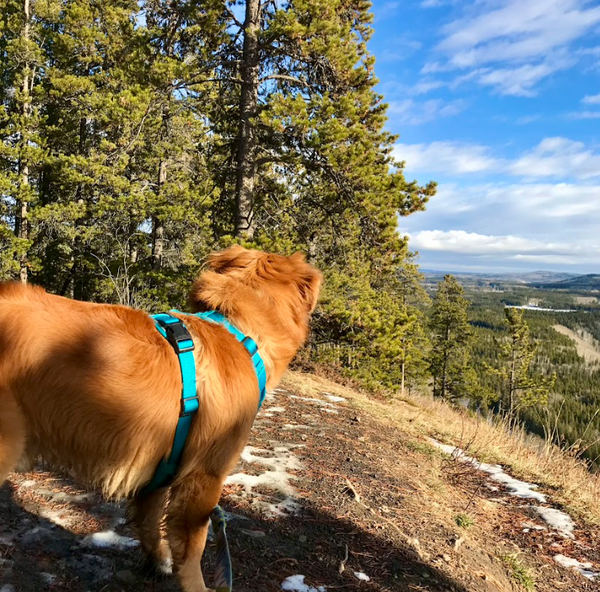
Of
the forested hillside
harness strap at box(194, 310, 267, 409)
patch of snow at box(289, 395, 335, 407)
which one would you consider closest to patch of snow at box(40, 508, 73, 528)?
harness strap at box(194, 310, 267, 409)

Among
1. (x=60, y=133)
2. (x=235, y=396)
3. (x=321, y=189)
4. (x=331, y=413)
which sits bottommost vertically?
(x=331, y=413)

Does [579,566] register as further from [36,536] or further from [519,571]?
[36,536]

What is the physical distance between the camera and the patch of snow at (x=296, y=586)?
2.45m

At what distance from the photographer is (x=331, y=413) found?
6.32 metres

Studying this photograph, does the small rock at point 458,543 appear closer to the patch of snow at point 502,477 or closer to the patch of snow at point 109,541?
the patch of snow at point 502,477

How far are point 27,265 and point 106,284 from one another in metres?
3.03

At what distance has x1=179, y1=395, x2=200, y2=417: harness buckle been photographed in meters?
1.81

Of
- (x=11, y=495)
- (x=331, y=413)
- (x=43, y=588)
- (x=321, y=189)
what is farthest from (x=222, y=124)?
(x=43, y=588)

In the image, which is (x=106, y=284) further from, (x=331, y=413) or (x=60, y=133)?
(x=331, y=413)

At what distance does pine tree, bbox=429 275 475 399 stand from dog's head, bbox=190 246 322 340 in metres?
38.4

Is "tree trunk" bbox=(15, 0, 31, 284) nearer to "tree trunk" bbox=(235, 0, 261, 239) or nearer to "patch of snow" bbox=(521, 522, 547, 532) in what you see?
"tree trunk" bbox=(235, 0, 261, 239)

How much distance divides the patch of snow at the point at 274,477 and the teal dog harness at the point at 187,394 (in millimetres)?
1061

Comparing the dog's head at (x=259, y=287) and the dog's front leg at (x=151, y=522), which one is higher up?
the dog's head at (x=259, y=287)

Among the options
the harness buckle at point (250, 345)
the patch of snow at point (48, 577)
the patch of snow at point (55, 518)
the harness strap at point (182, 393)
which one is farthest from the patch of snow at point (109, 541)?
the harness buckle at point (250, 345)
